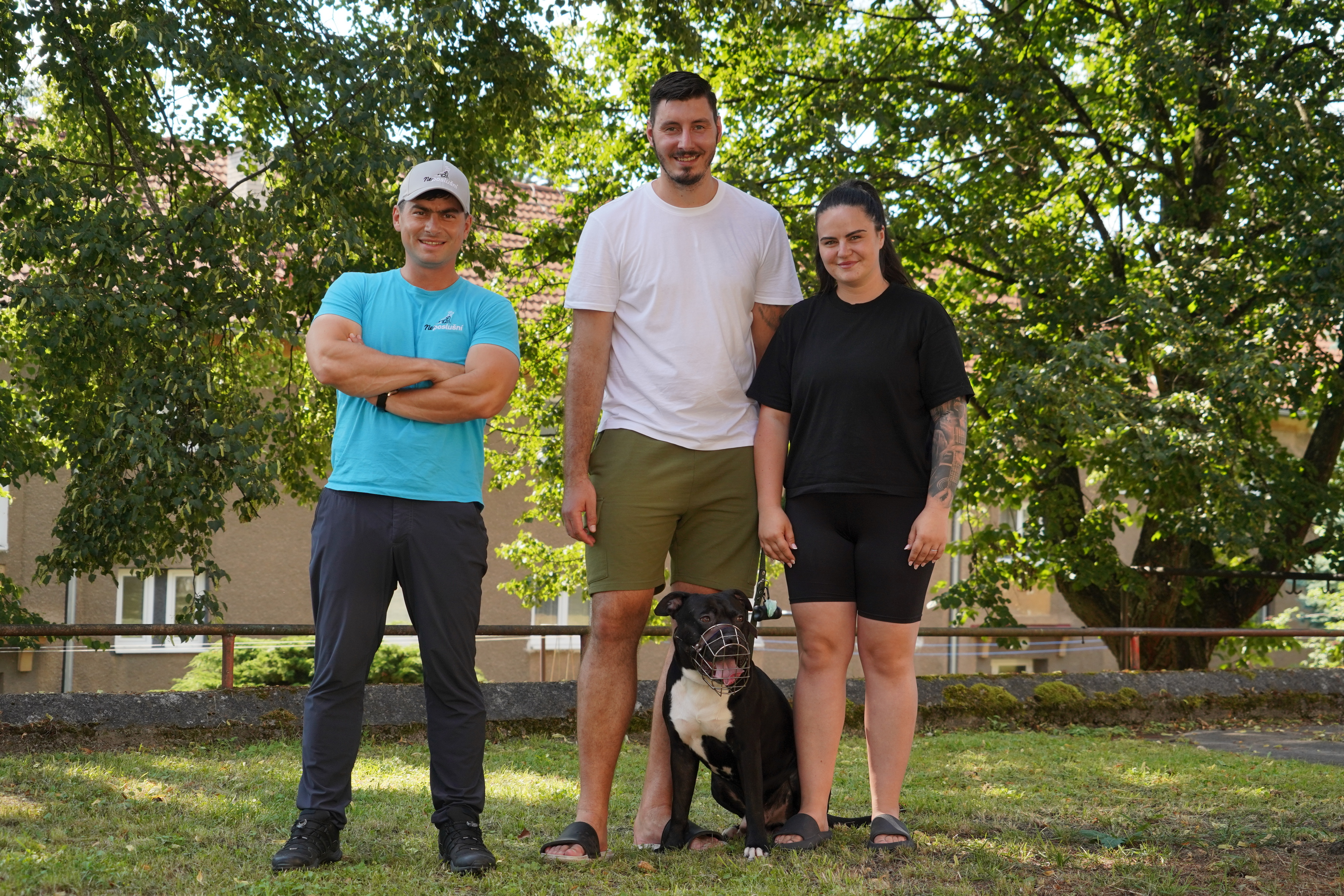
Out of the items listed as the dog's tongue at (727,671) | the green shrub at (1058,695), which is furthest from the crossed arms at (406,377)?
the green shrub at (1058,695)

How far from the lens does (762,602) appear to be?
3955 mm

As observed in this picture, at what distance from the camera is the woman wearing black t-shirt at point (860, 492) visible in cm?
376

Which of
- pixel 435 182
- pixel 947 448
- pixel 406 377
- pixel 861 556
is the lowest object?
pixel 861 556

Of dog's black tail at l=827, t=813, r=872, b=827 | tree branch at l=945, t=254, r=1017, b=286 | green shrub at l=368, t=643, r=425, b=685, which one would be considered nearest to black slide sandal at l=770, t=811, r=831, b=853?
dog's black tail at l=827, t=813, r=872, b=827

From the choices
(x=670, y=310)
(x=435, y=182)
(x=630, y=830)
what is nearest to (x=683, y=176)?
(x=670, y=310)

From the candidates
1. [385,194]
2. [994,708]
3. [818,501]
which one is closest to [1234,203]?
[994,708]

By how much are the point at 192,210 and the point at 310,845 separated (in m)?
5.58

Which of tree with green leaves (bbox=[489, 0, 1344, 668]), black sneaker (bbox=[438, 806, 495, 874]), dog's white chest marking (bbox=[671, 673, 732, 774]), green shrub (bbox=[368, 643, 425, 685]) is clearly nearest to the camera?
black sneaker (bbox=[438, 806, 495, 874])

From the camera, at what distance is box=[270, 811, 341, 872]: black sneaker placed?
3281mm

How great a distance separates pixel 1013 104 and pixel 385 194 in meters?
6.48

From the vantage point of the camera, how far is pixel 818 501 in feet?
12.5

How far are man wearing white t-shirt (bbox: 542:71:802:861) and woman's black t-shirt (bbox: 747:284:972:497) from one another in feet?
0.53

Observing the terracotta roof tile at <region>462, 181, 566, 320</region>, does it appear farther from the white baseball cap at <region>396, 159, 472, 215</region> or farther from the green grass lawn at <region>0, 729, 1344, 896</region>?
the white baseball cap at <region>396, 159, 472, 215</region>

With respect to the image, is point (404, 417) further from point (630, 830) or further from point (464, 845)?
point (630, 830)
